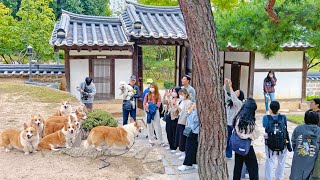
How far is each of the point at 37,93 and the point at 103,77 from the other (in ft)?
8.96

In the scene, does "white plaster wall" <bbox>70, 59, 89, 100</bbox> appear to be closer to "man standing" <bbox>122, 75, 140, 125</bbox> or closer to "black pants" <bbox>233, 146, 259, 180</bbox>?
"man standing" <bbox>122, 75, 140, 125</bbox>

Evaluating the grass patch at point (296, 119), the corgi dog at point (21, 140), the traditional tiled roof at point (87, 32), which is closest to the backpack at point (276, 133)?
the corgi dog at point (21, 140)

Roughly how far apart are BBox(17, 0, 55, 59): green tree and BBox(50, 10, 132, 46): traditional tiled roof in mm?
4594

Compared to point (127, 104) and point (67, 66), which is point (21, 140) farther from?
point (67, 66)

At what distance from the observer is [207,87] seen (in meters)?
3.76

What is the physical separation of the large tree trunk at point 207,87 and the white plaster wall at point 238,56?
34.4 feet

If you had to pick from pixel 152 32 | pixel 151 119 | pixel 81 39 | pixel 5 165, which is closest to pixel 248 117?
pixel 151 119

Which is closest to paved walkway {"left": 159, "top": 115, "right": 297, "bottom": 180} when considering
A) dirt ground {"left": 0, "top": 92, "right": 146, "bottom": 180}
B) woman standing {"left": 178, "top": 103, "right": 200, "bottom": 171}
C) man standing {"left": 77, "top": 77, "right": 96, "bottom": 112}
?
woman standing {"left": 178, "top": 103, "right": 200, "bottom": 171}

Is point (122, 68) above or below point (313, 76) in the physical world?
above

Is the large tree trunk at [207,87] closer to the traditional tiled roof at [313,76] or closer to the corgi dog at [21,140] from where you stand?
the corgi dog at [21,140]

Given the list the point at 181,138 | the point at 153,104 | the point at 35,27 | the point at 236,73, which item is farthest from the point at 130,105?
the point at 35,27

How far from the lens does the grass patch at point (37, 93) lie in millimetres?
10156

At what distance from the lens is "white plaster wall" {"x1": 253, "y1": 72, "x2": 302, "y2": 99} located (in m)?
13.8

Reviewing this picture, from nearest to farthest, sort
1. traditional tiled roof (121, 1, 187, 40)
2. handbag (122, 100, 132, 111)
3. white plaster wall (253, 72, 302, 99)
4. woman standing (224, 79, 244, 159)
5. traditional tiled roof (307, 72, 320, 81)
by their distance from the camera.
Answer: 1. woman standing (224, 79, 244, 159)
2. handbag (122, 100, 132, 111)
3. traditional tiled roof (121, 1, 187, 40)
4. white plaster wall (253, 72, 302, 99)
5. traditional tiled roof (307, 72, 320, 81)
